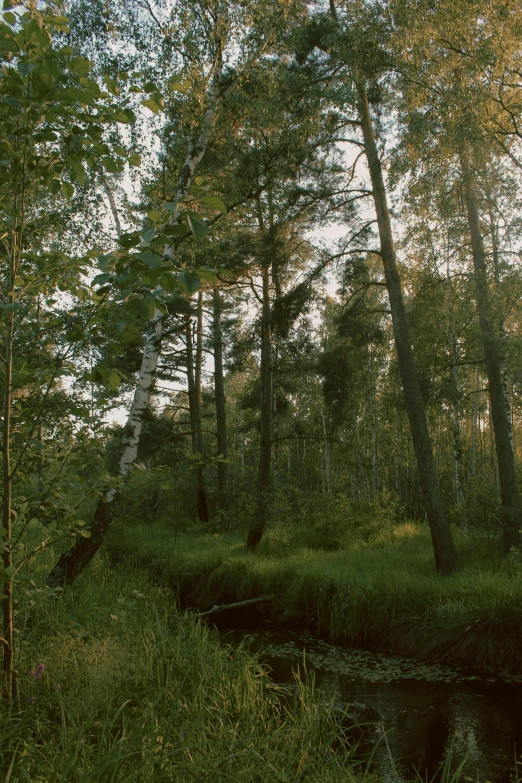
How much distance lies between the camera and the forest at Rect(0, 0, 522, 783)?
98.7 inches

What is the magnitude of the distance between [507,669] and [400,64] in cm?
835

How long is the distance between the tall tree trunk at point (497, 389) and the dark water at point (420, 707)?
3818 millimetres

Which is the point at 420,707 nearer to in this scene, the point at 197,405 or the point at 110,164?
the point at 110,164

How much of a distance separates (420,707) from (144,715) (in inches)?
148

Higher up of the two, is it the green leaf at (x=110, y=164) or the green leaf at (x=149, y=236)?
the green leaf at (x=110, y=164)

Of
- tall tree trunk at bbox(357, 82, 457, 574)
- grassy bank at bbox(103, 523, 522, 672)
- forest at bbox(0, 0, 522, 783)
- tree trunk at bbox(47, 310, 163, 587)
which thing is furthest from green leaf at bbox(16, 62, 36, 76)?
tall tree trunk at bbox(357, 82, 457, 574)

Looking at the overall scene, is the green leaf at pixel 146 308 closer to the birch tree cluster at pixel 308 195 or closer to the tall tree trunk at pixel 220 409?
the birch tree cluster at pixel 308 195

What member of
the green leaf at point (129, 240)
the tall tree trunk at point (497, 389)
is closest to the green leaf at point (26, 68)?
the green leaf at point (129, 240)

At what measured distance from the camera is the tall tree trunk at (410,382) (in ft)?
29.7

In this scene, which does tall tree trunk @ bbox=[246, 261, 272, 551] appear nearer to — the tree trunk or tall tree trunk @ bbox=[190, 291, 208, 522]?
tall tree trunk @ bbox=[190, 291, 208, 522]

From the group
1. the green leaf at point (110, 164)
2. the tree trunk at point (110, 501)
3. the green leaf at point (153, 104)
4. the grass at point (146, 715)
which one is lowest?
the grass at point (146, 715)

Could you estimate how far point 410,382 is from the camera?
932 cm

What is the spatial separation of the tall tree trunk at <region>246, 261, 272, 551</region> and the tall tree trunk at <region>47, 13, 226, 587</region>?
15.7 ft

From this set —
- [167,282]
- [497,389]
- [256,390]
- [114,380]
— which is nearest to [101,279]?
[167,282]
